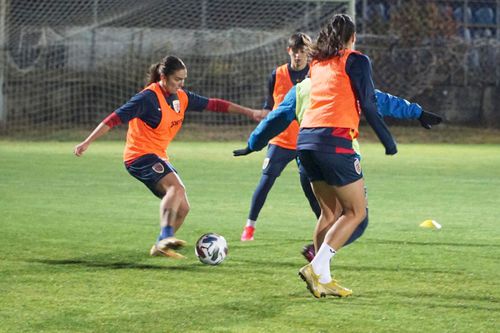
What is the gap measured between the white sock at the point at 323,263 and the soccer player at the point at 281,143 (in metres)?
3.01

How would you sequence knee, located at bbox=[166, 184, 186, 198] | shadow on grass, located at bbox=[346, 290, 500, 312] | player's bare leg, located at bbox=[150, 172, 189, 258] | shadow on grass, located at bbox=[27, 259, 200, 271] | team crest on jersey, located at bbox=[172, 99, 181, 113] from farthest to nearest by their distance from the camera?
1. team crest on jersey, located at bbox=[172, 99, 181, 113]
2. knee, located at bbox=[166, 184, 186, 198]
3. player's bare leg, located at bbox=[150, 172, 189, 258]
4. shadow on grass, located at bbox=[27, 259, 200, 271]
5. shadow on grass, located at bbox=[346, 290, 500, 312]

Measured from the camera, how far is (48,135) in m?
25.5

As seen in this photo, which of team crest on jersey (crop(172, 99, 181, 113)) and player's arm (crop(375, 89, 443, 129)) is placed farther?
team crest on jersey (crop(172, 99, 181, 113))

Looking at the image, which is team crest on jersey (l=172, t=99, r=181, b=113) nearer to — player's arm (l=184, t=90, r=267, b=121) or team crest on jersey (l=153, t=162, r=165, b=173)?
player's arm (l=184, t=90, r=267, b=121)

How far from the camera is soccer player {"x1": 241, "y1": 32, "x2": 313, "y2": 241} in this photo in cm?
983

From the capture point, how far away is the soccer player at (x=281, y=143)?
9.83m

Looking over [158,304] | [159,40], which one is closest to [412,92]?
[159,40]

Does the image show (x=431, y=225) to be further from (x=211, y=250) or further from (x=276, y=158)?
(x=211, y=250)

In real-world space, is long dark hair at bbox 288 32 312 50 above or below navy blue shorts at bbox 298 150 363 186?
above

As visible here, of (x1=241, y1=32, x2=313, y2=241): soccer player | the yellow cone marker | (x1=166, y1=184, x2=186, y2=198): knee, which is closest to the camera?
(x1=166, y1=184, x2=186, y2=198): knee

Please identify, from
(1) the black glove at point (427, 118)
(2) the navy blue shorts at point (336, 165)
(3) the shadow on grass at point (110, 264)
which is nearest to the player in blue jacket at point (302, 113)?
(1) the black glove at point (427, 118)

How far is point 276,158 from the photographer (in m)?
9.98

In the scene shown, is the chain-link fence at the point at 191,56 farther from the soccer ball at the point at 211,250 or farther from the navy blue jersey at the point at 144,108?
the soccer ball at the point at 211,250

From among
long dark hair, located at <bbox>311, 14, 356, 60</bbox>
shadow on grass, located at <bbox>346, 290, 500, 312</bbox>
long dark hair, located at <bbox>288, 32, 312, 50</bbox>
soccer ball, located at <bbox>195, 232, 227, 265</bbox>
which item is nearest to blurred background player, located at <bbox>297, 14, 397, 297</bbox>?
long dark hair, located at <bbox>311, 14, 356, 60</bbox>
